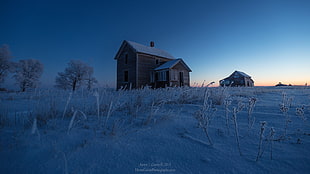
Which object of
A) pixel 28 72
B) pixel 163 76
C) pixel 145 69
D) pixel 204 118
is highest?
pixel 28 72

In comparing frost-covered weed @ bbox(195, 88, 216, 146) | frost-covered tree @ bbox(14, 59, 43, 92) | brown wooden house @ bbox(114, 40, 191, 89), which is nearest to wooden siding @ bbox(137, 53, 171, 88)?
brown wooden house @ bbox(114, 40, 191, 89)

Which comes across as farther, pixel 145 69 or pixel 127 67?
pixel 127 67

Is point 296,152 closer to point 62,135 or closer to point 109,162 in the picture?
point 109,162

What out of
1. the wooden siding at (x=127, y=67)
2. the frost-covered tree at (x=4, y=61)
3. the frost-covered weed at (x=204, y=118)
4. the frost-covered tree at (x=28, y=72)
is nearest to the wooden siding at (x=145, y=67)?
the wooden siding at (x=127, y=67)

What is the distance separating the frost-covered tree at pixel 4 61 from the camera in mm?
16703

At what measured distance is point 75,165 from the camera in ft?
2.60

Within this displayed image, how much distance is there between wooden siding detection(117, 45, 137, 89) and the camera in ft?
45.9

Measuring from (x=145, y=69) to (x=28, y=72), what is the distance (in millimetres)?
22270

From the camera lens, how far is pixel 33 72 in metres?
21.3

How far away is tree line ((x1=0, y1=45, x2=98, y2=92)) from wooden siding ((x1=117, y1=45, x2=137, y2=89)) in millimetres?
4793

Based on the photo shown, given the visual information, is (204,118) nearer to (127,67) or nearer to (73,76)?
(127,67)

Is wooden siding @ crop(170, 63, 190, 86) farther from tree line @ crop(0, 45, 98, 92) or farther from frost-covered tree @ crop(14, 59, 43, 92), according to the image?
frost-covered tree @ crop(14, 59, 43, 92)

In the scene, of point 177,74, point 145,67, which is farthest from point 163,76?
point 145,67

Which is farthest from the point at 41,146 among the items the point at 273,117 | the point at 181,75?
the point at 181,75
